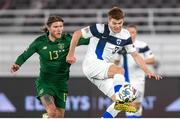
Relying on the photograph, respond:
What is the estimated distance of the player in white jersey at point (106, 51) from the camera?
952cm

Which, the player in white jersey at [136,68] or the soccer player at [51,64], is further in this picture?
the player in white jersey at [136,68]

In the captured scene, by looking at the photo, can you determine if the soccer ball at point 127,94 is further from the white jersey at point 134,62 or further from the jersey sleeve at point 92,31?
the white jersey at point 134,62

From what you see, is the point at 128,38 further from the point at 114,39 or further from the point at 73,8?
the point at 73,8

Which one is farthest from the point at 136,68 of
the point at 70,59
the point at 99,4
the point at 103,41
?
the point at 99,4

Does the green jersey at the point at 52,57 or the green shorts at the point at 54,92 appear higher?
the green jersey at the point at 52,57

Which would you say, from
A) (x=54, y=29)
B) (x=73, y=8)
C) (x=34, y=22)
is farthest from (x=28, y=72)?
(x=54, y=29)

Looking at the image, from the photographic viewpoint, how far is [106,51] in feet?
32.2

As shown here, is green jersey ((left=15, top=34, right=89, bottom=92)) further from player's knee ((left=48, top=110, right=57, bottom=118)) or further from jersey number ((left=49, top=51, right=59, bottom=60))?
player's knee ((left=48, top=110, right=57, bottom=118))

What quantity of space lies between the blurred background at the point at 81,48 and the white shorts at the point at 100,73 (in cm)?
507

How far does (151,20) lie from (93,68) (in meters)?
7.60

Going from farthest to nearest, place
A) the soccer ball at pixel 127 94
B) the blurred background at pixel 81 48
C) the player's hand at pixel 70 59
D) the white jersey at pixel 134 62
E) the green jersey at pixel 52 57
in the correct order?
the blurred background at pixel 81 48 → the white jersey at pixel 134 62 → the green jersey at pixel 52 57 → the player's hand at pixel 70 59 → the soccer ball at pixel 127 94

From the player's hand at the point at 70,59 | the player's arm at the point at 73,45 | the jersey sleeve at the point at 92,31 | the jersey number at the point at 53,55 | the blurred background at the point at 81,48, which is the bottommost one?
the blurred background at the point at 81,48

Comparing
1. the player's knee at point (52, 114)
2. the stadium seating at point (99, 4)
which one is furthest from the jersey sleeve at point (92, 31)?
the stadium seating at point (99, 4)

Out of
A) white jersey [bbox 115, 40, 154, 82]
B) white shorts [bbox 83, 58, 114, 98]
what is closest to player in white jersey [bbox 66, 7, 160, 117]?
white shorts [bbox 83, 58, 114, 98]
